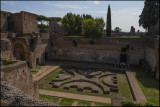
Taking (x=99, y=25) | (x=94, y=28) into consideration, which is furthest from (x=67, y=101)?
(x=99, y=25)

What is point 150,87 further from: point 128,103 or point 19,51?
point 19,51

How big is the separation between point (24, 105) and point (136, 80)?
Result: 40.1 ft

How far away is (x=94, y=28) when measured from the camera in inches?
854

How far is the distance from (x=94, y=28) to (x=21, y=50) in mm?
11825

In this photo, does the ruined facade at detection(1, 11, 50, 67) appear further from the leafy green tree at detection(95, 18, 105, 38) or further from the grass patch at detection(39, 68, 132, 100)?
the leafy green tree at detection(95, 18, 105, 38)

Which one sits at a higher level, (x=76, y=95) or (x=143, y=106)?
(x=143, y=106)

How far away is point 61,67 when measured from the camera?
789 inches

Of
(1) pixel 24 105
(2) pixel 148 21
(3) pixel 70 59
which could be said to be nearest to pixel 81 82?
(1) pixel 24 105

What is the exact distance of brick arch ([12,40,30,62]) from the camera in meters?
18.0

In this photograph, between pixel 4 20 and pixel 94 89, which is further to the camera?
pixel 4 20

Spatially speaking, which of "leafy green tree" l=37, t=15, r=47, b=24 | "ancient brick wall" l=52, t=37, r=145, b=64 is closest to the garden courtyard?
"ancient brick wall" l=52, t=37, r=145, b=64

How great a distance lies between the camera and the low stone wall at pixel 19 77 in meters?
7.80

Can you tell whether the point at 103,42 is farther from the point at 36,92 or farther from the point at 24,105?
the point at 24,105

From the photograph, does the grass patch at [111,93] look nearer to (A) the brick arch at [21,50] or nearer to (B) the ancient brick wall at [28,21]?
(A) the brick arch at [21,50]
